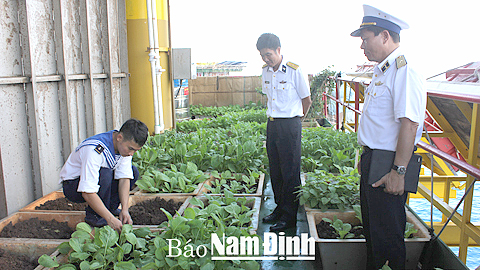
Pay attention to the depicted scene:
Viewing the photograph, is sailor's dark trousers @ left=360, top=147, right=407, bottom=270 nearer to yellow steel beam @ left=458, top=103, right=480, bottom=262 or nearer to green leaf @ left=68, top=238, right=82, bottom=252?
yellow steel beam @ left=458, top=103, right=480, bottom=262

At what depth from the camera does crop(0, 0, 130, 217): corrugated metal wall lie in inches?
→ 130

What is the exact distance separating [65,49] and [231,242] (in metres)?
3.04

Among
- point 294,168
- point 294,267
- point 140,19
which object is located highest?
point 140,19

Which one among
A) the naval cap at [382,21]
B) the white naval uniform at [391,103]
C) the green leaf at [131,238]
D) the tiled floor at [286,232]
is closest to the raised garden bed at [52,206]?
the green leaf at [131,238]

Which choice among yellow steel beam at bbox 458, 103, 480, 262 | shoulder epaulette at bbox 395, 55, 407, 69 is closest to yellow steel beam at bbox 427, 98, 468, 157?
yellow steel beam at bbox 458, 103, 480, 262

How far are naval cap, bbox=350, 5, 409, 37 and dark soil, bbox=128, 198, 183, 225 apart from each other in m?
1.99

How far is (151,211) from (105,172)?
0.71m

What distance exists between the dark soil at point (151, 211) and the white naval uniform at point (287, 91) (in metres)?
1.15

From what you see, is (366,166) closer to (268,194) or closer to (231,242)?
(231,242)

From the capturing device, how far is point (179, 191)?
345 centimetres

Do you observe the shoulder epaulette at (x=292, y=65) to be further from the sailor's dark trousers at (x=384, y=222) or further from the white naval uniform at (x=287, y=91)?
the sailor's dark trousers at (x=384, y=222)

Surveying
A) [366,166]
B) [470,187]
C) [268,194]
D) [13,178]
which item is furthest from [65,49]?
[470,187]

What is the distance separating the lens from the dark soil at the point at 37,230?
275cm

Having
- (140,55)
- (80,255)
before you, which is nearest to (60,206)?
(80,255)
